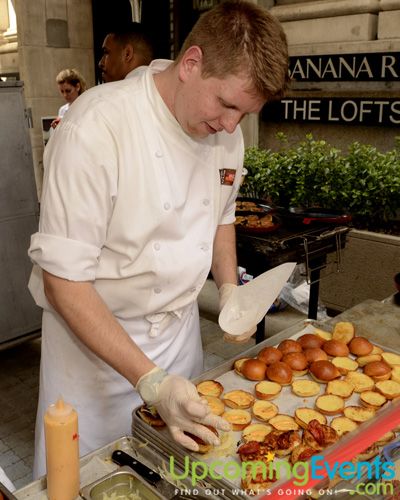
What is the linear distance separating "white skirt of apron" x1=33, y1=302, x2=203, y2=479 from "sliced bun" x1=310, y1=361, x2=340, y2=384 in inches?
18.0

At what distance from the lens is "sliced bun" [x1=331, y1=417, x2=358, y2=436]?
1.41 m

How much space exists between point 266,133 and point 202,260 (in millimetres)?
4924

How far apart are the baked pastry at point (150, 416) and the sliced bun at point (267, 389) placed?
33cm

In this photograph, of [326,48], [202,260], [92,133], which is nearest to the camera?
[92,133]

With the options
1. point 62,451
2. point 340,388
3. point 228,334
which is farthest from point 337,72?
point 62,451

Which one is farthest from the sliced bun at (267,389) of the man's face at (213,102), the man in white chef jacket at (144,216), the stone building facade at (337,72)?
the stone building facade at (337,72)

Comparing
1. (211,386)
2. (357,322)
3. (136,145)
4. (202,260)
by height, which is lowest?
(357,322)

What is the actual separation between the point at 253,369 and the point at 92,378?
54 centimetres

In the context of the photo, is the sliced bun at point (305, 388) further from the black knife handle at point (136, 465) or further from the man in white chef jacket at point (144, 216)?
the black knife handle at point (136, 465)

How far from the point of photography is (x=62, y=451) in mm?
1127

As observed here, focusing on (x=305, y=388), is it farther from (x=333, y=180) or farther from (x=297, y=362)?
(x=333, y=180)

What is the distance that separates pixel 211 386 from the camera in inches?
62.4

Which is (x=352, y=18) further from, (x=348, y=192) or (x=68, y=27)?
(x=68, y=27)

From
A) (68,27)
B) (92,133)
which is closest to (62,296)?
(92,133)
